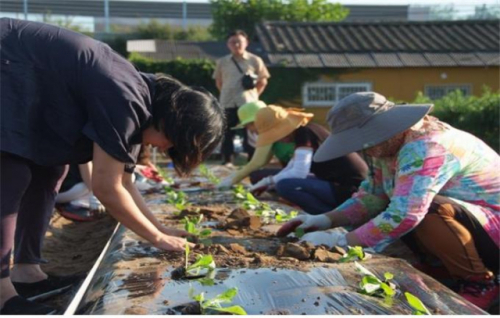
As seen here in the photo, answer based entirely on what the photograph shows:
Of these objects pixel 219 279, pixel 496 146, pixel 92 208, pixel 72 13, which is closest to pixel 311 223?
pixel 219 279

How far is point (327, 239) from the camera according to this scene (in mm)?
2879

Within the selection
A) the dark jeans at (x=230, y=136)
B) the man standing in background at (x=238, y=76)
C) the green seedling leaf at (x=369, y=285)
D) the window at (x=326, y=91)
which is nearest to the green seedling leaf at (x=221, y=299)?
the green seedling leaf at (x=369, y=285)

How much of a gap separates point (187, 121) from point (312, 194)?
7.66ft

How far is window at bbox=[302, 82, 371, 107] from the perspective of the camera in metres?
15.5

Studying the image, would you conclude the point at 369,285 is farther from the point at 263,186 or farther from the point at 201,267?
the point at 263,186

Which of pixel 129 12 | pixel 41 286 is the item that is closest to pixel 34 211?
pixel 41 286

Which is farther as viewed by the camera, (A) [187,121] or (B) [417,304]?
(A) [187,121]

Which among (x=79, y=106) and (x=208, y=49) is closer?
(x=79, y=106)

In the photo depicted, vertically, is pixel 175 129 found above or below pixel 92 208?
above

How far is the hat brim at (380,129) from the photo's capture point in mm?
2824

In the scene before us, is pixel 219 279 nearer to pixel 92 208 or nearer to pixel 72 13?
pixel 92 208

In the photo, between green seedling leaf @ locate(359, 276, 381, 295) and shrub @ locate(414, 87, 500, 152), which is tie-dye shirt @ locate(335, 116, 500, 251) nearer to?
green seedling leaf @ locate(359, 276, 381, 295)

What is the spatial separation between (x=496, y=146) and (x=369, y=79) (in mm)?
6454

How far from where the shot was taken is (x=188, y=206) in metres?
4.25
